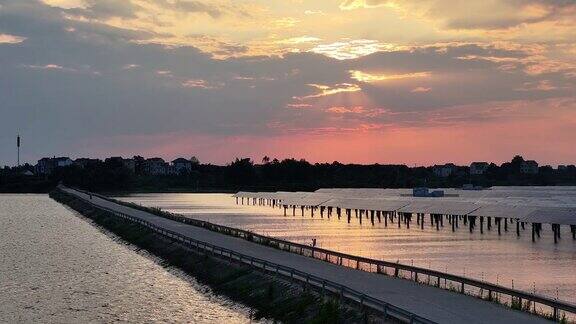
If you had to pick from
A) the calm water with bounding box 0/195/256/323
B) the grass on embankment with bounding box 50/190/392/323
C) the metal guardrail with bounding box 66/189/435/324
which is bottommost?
the calm water with bounding box 0/195/256/323

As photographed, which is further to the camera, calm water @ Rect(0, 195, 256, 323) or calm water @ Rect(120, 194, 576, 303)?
calm water @ Rect(120, 194, 576, 303)

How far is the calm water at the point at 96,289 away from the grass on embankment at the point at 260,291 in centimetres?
88

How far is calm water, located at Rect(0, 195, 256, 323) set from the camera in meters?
38.4

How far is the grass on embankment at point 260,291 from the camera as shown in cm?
3105

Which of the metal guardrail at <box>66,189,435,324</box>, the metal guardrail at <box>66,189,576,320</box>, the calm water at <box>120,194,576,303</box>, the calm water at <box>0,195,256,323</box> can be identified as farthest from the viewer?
the calm water at <box>120,194,576,303</box>

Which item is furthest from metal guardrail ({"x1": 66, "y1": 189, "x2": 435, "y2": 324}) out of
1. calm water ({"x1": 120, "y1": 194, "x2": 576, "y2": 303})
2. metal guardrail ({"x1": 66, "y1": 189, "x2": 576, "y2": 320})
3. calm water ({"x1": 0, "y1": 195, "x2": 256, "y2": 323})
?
calm water ({"x1": 120, "y1": 194, "x2": 576, "y2": 303})

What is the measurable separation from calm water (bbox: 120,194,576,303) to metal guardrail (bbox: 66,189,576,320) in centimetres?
772

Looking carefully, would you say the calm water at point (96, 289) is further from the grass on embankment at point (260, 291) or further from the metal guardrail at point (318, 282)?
the metal guardrail at point (318, 282)

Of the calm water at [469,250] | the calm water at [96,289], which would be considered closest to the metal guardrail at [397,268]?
the calm water at [469,250]

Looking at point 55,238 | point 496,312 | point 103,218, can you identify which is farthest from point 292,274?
point 103,218

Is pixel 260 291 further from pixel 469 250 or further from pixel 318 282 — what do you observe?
pixel 469 250

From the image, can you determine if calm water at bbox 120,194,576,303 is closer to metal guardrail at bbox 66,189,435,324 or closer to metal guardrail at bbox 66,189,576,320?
metal guardrail at bbox 66,189,576,320

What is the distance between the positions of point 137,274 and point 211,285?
944cm

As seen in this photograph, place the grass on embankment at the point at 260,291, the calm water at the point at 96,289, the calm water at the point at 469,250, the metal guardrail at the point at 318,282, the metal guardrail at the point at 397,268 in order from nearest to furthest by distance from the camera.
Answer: the metal guardrail at the point at 318,282
the metal guardrail at the point at 397,268
the grass on embankment at the point at 260,291
the calm water at the point at 96,289
the calm water at the point at 469,250
